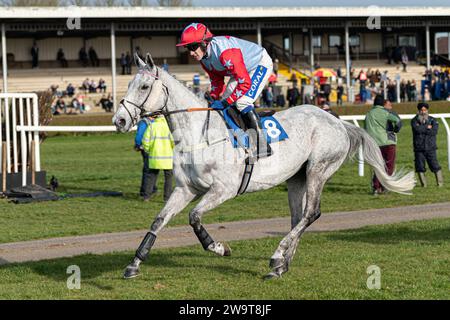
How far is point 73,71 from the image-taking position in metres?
49.5

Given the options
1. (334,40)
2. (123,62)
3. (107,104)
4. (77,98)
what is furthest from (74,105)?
(334,40)

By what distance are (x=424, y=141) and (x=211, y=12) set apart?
32.6m

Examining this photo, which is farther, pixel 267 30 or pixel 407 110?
pixel 267 30

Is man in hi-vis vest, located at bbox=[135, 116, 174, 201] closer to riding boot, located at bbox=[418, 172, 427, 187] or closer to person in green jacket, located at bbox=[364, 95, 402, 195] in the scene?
person in green jacket, located at bbox=[364, 95, 402, 195]

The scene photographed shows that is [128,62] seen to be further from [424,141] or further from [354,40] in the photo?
[424,141]

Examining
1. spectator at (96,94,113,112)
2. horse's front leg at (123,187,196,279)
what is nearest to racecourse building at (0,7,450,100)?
spectator at (96,94,113,112)

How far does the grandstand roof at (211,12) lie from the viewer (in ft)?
146

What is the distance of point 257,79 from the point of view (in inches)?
361

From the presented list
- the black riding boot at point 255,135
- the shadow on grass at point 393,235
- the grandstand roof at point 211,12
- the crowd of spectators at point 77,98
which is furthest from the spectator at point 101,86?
the black riding boot at point 255,135

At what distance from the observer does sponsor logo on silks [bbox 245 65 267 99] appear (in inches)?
352
